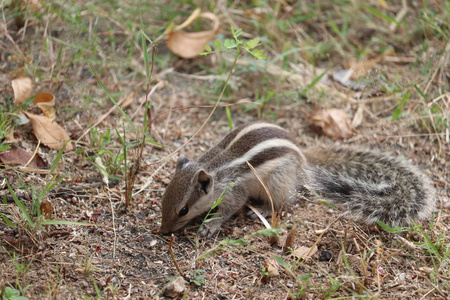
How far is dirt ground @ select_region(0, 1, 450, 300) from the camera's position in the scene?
2.91 m

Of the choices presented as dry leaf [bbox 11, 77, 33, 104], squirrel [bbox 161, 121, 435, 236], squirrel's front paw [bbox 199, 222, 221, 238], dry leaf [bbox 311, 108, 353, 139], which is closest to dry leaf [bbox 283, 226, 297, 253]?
squirrel [bbox 161, 121, 435, 236]

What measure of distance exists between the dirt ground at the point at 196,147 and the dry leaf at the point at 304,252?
0.10ft

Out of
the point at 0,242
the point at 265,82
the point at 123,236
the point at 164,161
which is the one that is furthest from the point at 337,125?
the point at 0,242

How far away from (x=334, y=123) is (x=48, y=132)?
262 cm

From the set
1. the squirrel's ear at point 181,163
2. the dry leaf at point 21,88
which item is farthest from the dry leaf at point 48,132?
the squirrel's ear at point 181,163

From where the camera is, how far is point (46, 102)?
403cm

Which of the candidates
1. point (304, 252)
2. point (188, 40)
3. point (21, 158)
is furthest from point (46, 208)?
point (188, 40)

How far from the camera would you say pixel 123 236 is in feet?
10.7

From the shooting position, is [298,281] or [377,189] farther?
[377,189]

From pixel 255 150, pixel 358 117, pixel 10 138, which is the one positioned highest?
pixel 10 138

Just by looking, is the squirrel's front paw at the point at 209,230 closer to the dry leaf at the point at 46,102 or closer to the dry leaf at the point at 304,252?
the dry leaf at the point at 304,252

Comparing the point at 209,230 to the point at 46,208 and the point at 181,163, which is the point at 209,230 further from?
the point at 46,208

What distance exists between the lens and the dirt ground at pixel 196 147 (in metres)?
2.91

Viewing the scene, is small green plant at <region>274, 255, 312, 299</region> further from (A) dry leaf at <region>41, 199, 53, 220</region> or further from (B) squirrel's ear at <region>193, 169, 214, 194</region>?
(A) dry leaf at <region>41, 199, 53, 220</region>
